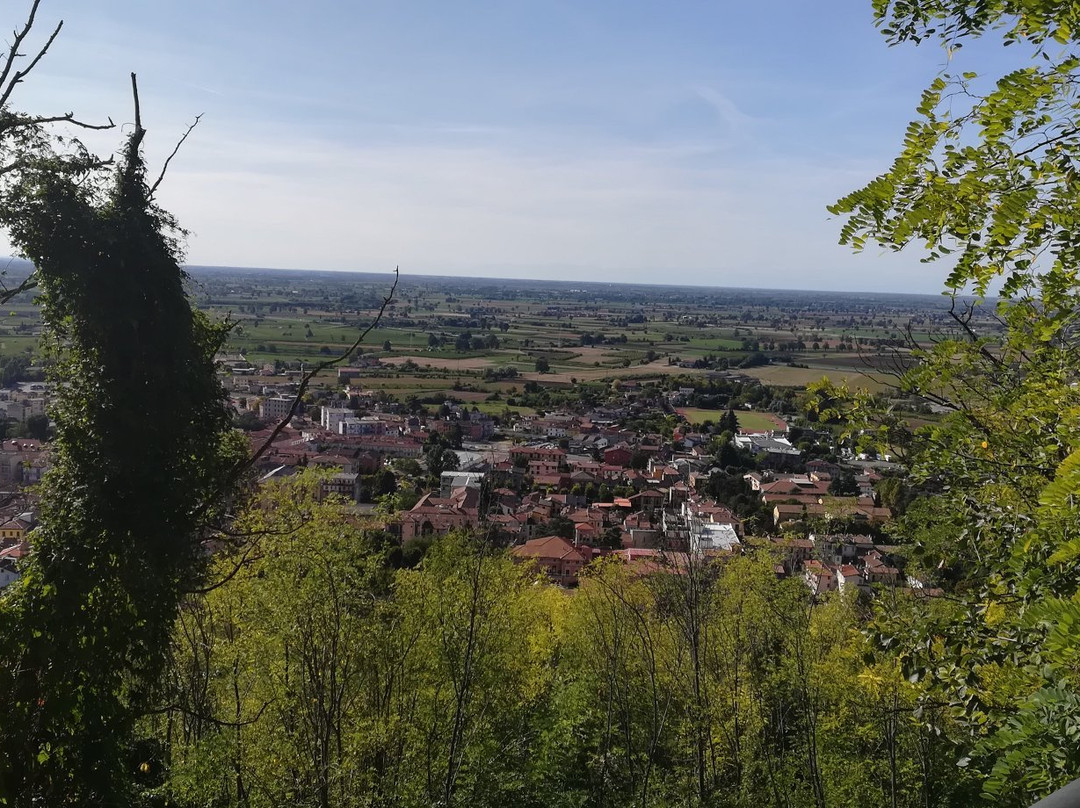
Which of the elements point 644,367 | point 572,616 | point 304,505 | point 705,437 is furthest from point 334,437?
point 644,367

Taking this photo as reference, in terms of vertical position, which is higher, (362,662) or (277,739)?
(362,662)

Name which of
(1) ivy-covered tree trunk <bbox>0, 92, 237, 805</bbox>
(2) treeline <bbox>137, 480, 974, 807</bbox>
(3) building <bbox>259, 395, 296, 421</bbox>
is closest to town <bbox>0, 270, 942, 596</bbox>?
Answer: (3) building <bbox>259, 395, 296, 421</bbox>

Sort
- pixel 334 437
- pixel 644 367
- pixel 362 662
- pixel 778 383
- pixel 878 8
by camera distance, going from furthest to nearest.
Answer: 1. pixel 644 367
2. pixel 778 383
3. pixel 334 437
4. pixel 362 662
5. pixel 878 8

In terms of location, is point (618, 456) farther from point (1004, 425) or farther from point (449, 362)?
point (1004, 425)

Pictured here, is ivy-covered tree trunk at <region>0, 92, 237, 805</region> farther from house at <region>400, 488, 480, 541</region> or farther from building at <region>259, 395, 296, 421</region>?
building at <region>259, 395, 296, 421</region>

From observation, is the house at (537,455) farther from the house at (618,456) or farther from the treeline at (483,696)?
the treeline at (483,696)

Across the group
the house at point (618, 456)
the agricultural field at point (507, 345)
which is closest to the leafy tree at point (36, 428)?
the agricultural field at point (507, 345)

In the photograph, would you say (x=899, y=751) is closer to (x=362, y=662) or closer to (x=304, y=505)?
(x=362, y=662)
